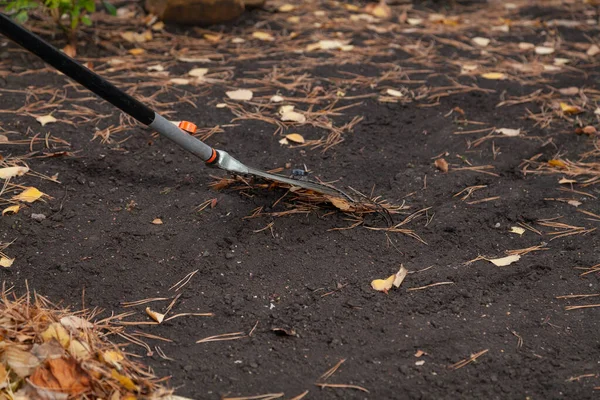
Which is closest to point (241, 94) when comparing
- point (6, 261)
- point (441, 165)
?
point (441, 165)

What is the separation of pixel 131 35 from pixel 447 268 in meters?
2.36

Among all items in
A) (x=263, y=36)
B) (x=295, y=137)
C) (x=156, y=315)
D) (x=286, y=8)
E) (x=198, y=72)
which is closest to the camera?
(x=156, y=315)

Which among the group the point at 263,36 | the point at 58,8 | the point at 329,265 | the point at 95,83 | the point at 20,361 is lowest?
the point at 329,265

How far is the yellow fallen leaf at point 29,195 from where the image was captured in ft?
7.66

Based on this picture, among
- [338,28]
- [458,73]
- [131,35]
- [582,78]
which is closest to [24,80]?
[131,35]

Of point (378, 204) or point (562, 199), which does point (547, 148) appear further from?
point (378, 204)

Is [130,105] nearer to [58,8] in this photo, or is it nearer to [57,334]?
[57,334]

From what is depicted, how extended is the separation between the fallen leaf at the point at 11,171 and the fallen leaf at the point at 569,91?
2451mm

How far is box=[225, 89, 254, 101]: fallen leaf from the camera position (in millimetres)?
3127

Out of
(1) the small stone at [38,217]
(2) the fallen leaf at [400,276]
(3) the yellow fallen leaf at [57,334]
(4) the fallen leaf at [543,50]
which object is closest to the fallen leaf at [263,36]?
(4) the fallen leaf at [543,50]

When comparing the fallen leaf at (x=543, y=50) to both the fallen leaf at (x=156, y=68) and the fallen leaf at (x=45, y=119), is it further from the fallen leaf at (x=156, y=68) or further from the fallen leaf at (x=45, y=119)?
the fallen leaf at (x=45, y=119)

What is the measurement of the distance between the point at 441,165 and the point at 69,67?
1.44m

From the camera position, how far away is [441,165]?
2.68 meters

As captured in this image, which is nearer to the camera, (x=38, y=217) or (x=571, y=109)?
(x=38, y=217)
